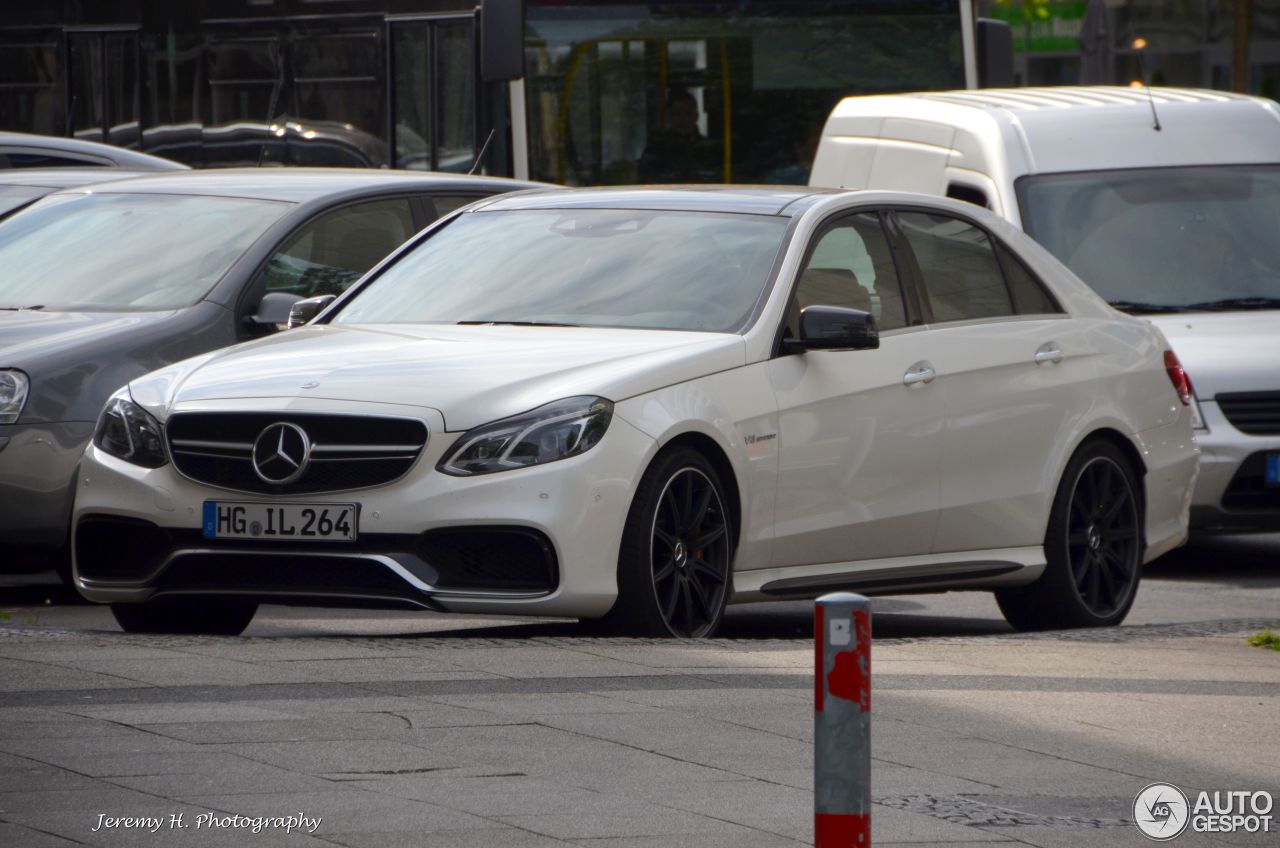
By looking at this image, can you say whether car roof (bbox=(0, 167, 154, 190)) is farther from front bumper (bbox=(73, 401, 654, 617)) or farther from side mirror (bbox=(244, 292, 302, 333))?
front bumper (bbox=(73, 401, 654, 617))

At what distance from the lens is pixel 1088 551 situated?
9.62m

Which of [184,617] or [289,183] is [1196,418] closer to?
[289,183]

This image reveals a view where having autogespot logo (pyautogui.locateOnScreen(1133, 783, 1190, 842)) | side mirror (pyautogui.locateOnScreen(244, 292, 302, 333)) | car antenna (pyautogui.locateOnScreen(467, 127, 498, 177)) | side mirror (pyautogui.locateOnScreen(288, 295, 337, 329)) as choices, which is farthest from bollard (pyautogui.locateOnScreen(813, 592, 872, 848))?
car antenna (pyautogui.locateOnScreen(467, 127, 498, 177))

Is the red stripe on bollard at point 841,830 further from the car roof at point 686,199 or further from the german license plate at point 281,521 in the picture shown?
the car roof at point 686,199

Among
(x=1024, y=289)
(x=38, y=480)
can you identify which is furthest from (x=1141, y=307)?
(x=38, y=480)

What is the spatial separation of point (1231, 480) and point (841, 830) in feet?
29.4

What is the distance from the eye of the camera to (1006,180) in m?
13.1

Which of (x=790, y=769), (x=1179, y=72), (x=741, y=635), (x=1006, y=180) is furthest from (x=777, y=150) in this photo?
(x=1179, y=72)

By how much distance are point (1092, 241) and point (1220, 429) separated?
124 cm

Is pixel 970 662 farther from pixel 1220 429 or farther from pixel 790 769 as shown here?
pixel 1220 429

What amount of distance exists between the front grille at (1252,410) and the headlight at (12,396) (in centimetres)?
600

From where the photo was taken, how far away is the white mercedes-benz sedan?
7.51 metres

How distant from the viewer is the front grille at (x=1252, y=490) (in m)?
12.4

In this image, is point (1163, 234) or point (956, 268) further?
point (1163, 234)
